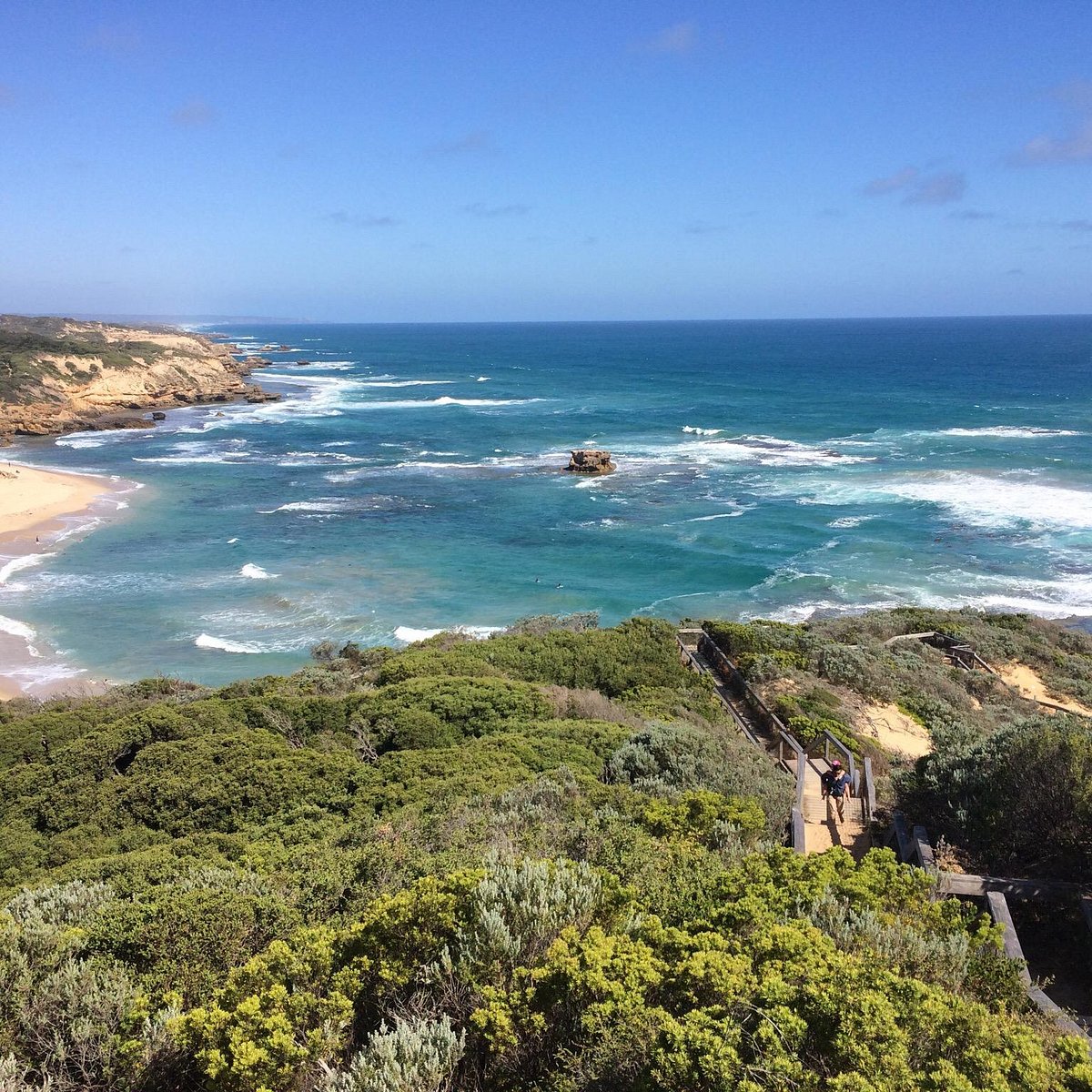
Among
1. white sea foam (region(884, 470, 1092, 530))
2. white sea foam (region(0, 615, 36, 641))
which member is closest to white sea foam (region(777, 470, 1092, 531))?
white sea foam (region(884, 470, 1092, 530))

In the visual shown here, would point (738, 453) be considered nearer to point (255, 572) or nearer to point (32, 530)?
point (255, 572)

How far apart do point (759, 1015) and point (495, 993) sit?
5.31 ft

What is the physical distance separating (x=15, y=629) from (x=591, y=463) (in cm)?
3072

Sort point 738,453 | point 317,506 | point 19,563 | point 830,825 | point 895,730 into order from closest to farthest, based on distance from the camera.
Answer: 1. point 830,825
2. point 895,730
3. point 19,563
4. point 317,506
5. point 738,453

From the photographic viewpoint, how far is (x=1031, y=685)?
64.3 ft

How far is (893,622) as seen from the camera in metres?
22.9

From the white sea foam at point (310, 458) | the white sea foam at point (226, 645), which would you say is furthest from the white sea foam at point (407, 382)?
the white sea foam at point (226, 645)

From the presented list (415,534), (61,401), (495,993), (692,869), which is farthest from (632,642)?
(61,401)

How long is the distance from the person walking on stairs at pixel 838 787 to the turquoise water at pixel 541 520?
16320 millimetres

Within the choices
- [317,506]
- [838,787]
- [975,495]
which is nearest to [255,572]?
[317,506]

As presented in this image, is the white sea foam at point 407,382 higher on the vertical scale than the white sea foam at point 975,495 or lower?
higher

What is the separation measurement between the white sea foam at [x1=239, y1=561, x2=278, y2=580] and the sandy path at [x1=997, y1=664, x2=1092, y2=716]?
25068 millimetres

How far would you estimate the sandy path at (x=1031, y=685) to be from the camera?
723 inches

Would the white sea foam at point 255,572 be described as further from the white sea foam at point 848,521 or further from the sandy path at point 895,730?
the white sea foam at point 848,521
